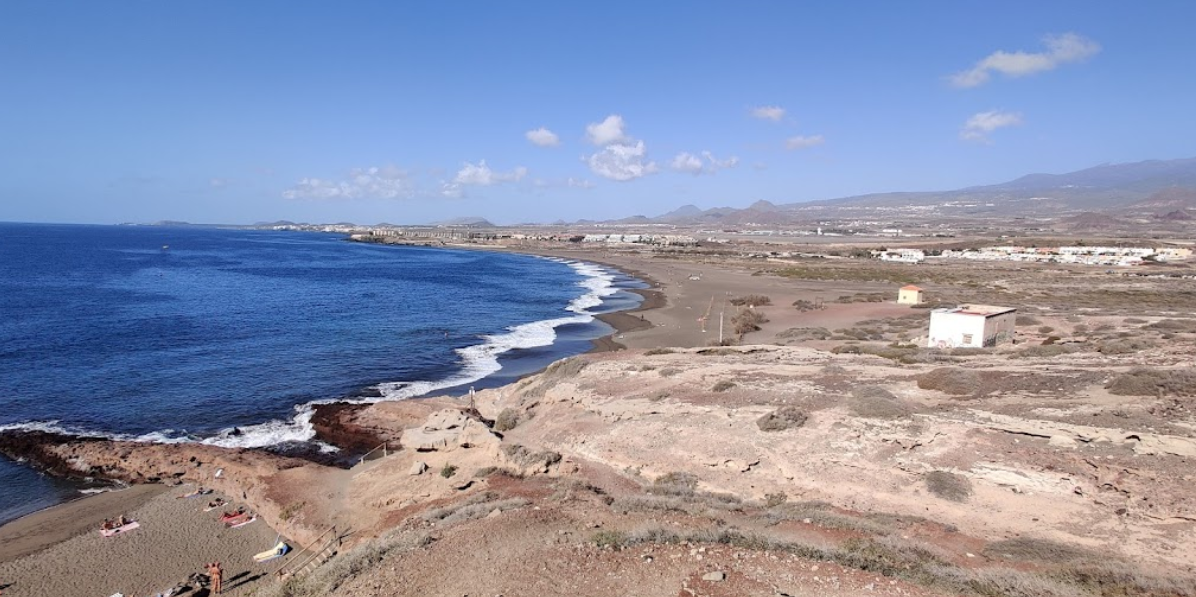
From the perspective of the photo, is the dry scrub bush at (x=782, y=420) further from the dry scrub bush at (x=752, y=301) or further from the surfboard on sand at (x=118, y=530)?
the dry scrub bush at (x=752, y=301)

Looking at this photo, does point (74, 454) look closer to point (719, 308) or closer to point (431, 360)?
point (431, 360)

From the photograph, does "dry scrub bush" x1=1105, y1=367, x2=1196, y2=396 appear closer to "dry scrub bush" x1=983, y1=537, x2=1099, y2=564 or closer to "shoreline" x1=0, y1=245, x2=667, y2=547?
"dry scrub bush" x1=983, y1=537, x2=1099, y2=564

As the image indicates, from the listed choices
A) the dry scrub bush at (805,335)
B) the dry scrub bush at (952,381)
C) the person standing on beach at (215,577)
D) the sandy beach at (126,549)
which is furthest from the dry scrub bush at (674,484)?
the dry scrub bush at (805,335)

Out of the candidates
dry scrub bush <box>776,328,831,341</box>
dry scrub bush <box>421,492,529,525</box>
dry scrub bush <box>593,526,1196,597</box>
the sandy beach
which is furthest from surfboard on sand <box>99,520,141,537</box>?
dry scrub bush <box>776,328,831,341</box>

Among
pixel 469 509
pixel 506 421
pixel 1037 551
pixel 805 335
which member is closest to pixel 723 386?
pixel 506 421

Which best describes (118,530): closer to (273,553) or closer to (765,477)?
(273,553)
